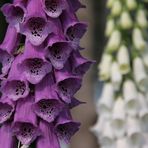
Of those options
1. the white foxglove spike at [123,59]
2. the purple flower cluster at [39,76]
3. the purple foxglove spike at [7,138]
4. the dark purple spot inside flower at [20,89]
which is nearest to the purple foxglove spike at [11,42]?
the purple flower cluster at [39,76]

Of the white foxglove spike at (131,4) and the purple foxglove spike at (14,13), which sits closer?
the purple foxglove spike at (14,13)

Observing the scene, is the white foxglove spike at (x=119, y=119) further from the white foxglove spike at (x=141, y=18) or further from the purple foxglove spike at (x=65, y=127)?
the purple foxglove spike at (x=65, y=127)

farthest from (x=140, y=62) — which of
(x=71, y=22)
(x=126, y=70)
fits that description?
(x=71, y=22)

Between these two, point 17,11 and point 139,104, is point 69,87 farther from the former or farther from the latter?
point 139,104

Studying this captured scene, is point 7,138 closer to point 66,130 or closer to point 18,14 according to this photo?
point 66,130

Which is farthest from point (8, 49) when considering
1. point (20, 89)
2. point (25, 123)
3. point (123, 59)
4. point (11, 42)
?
point (123, 59)

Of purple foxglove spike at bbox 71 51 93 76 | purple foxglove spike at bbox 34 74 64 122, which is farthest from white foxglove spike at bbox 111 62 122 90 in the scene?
purple foxglove spike at bbox 34 74 64 122
